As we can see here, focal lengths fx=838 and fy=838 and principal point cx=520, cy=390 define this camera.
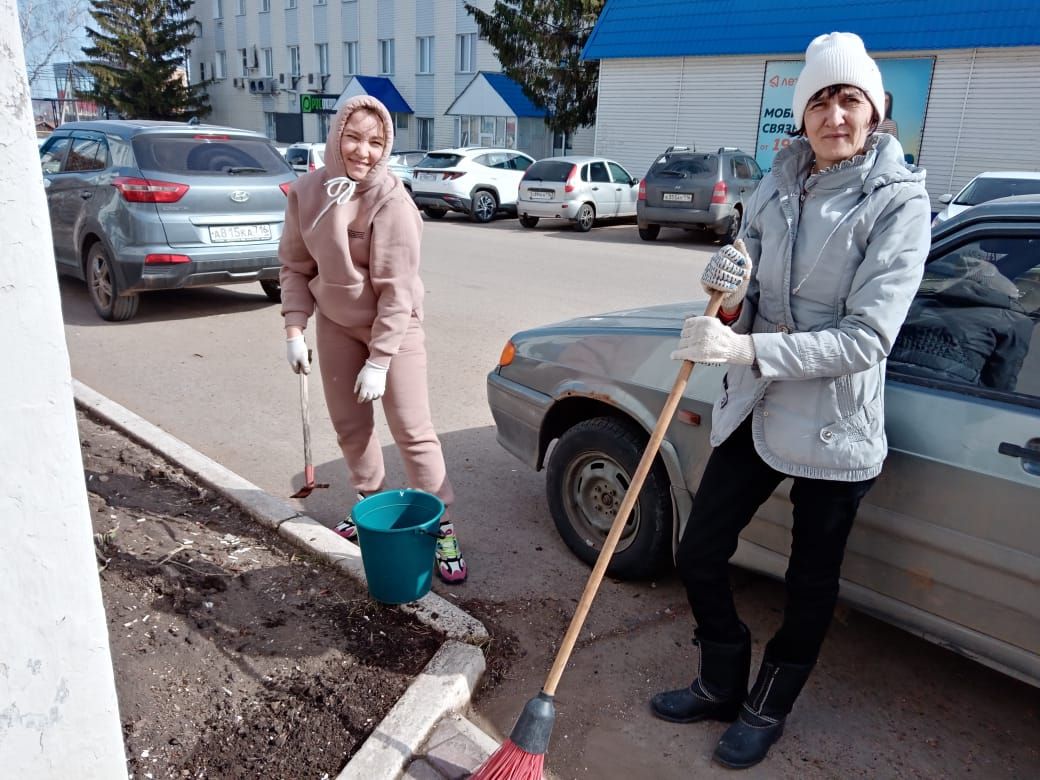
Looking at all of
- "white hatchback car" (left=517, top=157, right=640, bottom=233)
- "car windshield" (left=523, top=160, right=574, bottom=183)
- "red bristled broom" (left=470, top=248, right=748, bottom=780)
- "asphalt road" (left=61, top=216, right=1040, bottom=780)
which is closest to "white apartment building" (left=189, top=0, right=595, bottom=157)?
"white hatchback car" (left=517, top=157, right=640, bottom=233)

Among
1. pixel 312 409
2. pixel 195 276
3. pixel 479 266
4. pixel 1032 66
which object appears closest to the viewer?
pixel 312 409

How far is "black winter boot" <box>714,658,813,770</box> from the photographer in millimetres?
2590

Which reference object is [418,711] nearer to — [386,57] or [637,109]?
[637,109]

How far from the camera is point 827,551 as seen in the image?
2.43 meters

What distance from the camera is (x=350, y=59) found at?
39.7 metres

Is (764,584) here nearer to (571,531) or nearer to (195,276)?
(571,531)

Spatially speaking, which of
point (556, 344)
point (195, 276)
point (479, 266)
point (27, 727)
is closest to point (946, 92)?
point (479, 266)

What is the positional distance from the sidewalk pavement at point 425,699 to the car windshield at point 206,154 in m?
4.94

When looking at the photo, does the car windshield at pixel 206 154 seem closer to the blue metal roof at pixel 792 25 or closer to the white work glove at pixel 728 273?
the white work glove at pixel 728 273

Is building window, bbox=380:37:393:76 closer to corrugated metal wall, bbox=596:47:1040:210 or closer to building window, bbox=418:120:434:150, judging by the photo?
building window, bbox=418:120:434:150

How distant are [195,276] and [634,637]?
6.18 metres

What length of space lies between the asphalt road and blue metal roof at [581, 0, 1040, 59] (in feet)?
45.8

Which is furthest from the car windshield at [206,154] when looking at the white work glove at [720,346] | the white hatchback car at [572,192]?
the white hatchback car at [572,192]

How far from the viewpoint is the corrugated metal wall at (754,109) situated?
17.5 metres
